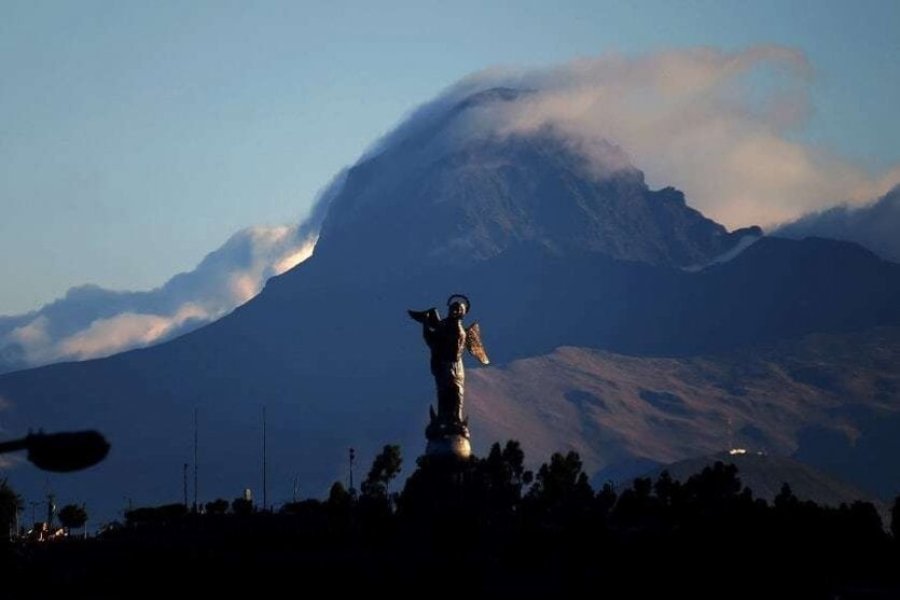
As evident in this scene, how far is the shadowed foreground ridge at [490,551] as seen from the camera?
8575 centimetres

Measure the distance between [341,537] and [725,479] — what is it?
36316 mm

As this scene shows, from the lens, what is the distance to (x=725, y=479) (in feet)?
452

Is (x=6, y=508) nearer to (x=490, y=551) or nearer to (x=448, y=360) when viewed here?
(x=448, y=360)

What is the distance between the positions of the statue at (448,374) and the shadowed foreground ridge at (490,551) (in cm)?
109

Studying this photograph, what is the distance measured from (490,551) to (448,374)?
17801 mm

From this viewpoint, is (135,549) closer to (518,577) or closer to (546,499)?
(518,577)

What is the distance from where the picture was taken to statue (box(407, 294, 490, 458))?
114 m

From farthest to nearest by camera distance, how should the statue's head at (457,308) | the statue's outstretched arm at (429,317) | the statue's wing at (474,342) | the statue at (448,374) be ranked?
1. the statue's wing at (474,342)
2. the statue at (448,374)
3. the statue's outstretched arm at (429,317)
4. the statue's head at (457,308)

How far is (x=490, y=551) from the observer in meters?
98.9

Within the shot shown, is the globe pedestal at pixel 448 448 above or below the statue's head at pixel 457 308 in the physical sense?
below

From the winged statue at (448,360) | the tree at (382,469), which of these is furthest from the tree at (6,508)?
the tree at (382,469)

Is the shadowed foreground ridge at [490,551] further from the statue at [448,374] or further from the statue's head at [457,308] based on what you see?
the statue's head at [457,308]

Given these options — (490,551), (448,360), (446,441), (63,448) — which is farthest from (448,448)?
(63,448)

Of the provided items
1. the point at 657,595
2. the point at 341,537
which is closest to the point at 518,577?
the point at 657,595
